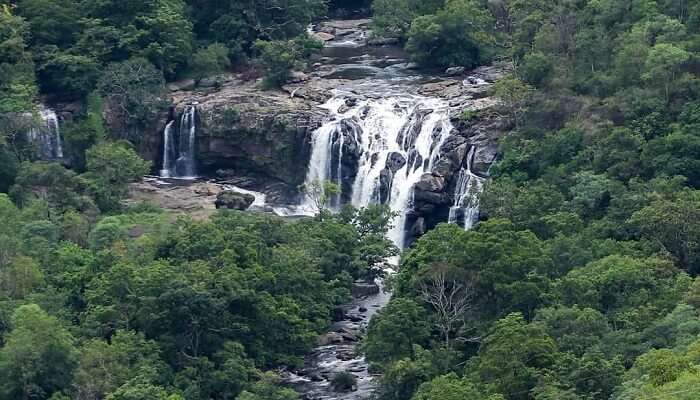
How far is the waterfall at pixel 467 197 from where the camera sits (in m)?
65.3

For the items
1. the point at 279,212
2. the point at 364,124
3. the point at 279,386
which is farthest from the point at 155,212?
the point at 279,386

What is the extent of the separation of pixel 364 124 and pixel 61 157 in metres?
13.0

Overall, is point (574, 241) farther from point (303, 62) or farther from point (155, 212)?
point (303, 62)

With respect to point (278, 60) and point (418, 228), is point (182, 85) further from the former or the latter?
point (418, 228)

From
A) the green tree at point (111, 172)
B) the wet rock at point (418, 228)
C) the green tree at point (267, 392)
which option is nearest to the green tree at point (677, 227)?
the wet rock at point (418, 228)

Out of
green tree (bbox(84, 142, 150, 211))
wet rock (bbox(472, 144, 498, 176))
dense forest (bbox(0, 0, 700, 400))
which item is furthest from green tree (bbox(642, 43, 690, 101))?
green tree (bbox(84, 142, 150, 211))

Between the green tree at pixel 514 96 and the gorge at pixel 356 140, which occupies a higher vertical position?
the green tree at pixel 514 96

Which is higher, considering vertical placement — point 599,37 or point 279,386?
point 599,37

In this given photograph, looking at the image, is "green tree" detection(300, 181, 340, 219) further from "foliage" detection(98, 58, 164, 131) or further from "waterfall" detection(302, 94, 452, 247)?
"foliage" detection(98, 58, 164, 131)

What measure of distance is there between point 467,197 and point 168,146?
15085 millimetres

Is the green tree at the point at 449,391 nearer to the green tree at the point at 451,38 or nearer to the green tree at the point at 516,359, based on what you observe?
the green tree at the point at 516,359

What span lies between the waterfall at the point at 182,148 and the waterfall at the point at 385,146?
589cm

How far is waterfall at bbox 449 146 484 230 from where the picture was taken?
65312 mm

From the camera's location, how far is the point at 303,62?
78312mm
